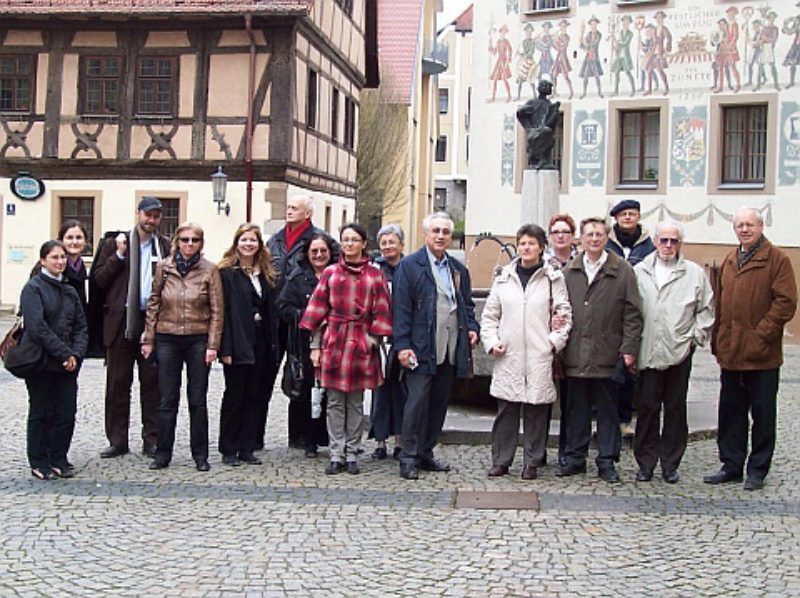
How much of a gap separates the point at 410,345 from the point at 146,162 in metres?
16.5

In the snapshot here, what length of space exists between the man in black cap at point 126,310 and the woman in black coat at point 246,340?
0.62m

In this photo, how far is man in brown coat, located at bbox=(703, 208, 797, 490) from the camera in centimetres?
814

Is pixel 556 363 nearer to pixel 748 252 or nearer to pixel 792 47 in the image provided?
pixel 748 252

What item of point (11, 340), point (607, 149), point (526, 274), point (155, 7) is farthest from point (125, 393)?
point (155, 7)

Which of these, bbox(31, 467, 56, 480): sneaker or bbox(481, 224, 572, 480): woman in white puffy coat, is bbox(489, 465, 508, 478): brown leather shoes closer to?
bbox(481, 224, 572, 480): woman in white puffy coat

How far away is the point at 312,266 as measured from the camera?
8.90 meters

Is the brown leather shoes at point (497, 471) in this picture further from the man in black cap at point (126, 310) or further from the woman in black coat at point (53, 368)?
the woman in black coat at point (53, 368)

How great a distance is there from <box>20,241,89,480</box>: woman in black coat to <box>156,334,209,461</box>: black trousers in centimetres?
58

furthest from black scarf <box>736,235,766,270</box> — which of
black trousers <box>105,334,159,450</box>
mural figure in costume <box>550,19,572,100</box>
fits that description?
mural figure in costume <box>550,19,572,100</box>

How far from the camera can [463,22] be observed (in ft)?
217

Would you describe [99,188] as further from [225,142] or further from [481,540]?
[481,540]

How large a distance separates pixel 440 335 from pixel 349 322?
650mm

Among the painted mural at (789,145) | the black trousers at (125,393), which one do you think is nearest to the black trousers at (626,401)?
the black trousers at (125,393)

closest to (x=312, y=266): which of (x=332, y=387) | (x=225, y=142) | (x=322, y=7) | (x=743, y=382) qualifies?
(x=332, y=387)
